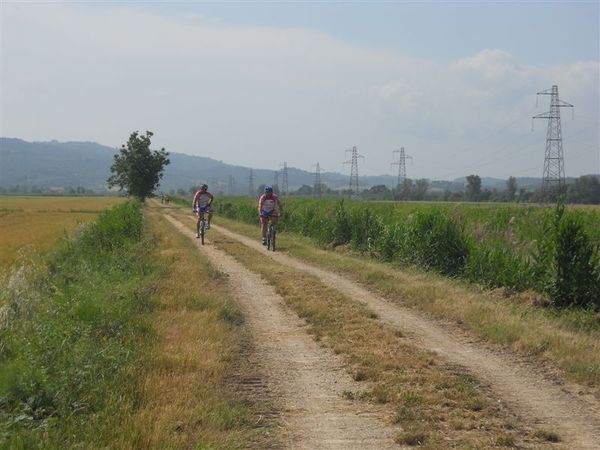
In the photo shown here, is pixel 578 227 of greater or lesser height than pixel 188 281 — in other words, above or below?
above

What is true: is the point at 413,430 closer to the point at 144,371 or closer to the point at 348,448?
the point at 348,448

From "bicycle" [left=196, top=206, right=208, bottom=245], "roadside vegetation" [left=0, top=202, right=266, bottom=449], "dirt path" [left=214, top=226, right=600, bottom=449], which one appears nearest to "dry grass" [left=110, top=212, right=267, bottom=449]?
"roadside vegetation" [left=0, top=202, right=266, bottom=449]

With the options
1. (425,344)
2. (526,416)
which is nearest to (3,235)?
(425,344)

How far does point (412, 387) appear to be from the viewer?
20.2ft

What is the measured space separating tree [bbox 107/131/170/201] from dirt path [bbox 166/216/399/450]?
239ft

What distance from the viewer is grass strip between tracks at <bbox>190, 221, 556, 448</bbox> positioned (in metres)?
5.03

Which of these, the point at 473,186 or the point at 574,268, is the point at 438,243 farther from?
the point at 473,186

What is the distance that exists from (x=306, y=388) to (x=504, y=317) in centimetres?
444

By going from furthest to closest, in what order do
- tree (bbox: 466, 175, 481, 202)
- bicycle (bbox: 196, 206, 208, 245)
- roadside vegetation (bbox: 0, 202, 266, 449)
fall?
tree (bbox: 466, 175, 481, 202)
bicycle (bbox: 196, 206, 208, 245)
roadside vegetation (bbox: 0, 202, 266, 449)

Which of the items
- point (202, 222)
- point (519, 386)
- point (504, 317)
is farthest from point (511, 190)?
point (519, 386)

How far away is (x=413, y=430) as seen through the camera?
5.06m

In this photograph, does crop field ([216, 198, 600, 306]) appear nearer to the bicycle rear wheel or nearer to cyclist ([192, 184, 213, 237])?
the bicycle rear wheel

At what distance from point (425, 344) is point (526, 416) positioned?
258 centimetres

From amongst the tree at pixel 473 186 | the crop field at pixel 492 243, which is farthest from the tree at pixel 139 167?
the crop field at pixel 492 243
